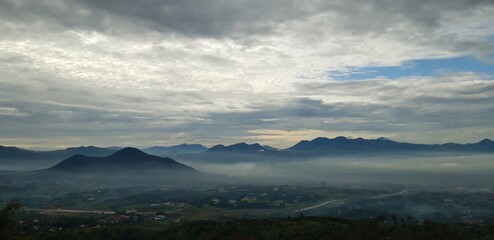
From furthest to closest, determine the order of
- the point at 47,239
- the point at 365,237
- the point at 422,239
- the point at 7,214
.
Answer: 1. the point at 47,239
2. the point at 365,237
3. the point at 422,239
4. the point at 7,214

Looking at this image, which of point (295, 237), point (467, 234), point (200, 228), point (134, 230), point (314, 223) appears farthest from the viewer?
point (134, 230)

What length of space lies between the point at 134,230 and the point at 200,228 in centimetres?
3700

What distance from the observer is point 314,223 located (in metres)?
132

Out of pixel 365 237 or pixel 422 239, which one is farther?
pixel 365 237

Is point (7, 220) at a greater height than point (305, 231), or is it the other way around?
point (7, 220)

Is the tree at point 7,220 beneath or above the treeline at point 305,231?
above

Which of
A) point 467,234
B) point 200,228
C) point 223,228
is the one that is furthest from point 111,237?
point 467,234

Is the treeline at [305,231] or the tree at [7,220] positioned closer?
the tree at [7,220]

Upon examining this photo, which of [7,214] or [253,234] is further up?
[7,214]

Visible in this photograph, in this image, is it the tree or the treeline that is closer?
the tree

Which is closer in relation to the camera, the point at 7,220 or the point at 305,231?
the point at 7,220

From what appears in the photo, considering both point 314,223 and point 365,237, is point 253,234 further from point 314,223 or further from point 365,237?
point 365,237

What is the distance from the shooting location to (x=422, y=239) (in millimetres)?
96500

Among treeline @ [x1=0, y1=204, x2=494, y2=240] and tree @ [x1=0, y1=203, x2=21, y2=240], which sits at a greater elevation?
tree @ [x1=0, y1=203, x2=21, y2=240]
